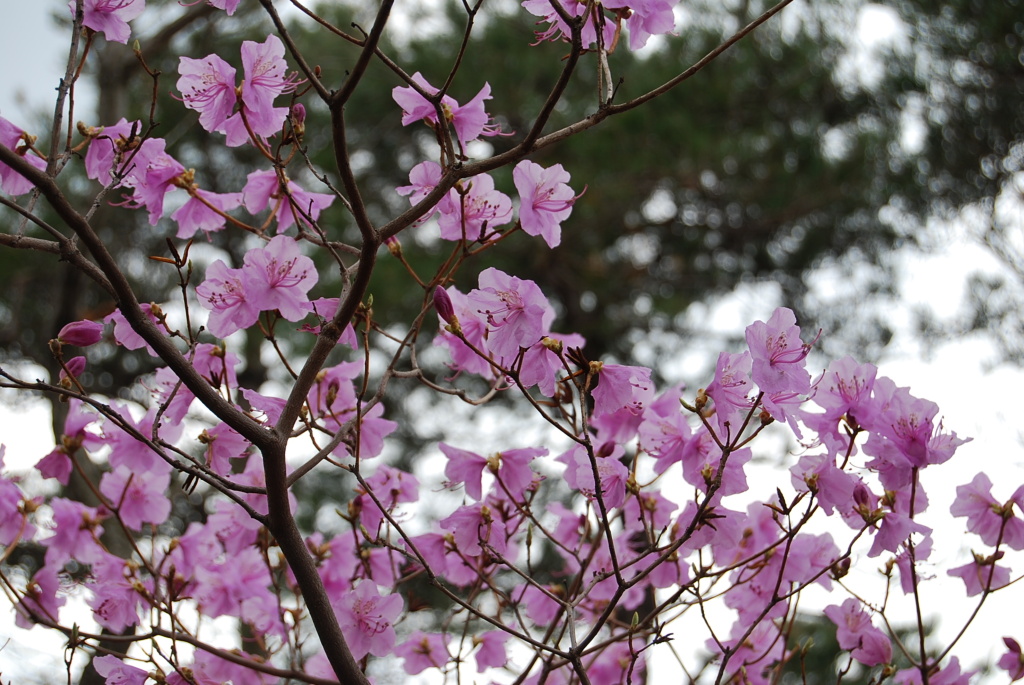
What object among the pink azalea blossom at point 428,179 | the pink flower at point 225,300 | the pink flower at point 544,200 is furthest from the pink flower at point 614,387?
the pink flower at point 225,300

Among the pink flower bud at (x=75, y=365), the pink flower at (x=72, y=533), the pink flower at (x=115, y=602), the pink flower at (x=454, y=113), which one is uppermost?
the pink flower at (x=454, y=113)

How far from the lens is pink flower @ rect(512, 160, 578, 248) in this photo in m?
1.17

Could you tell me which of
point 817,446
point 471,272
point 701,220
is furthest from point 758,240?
point 817,446

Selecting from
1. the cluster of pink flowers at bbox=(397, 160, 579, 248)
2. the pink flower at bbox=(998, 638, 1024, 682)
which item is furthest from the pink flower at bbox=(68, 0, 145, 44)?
the pink flower at bbox=(998, 638, 1024, 682)

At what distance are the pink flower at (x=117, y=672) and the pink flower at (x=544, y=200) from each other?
75 centimetres

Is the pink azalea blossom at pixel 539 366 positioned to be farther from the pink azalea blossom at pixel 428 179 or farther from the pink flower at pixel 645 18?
the pink flower at pixel 645 18

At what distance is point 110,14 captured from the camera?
3.76 feet

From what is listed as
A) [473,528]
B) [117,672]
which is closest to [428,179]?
[473,528]

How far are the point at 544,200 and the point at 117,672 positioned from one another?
0.81 metres

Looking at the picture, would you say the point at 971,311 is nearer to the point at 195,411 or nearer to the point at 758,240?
the point at 758,240

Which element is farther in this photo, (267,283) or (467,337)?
(467,337)

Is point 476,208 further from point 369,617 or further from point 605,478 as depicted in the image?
point 369,617

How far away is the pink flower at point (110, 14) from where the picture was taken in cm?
114

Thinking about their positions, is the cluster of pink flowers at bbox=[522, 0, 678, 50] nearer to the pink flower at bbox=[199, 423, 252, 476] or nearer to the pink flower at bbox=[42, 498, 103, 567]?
the pink flower at bbox=[199, 423, 252, 476]
